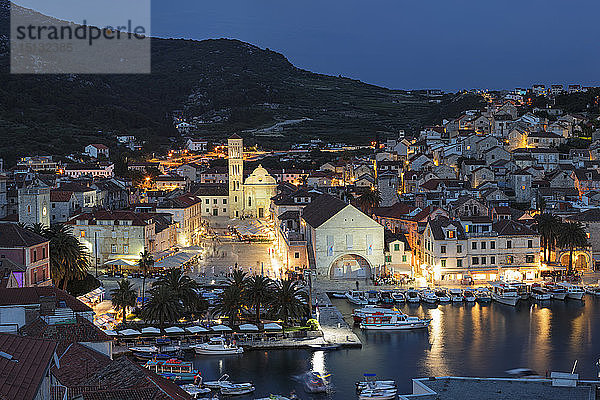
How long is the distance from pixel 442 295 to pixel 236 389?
64.4 ft

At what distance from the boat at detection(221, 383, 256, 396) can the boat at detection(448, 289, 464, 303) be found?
1877 centimetres

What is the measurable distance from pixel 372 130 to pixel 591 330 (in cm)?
11564

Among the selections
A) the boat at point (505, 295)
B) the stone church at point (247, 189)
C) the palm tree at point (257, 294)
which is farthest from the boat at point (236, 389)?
the stone church at point (247, 189)

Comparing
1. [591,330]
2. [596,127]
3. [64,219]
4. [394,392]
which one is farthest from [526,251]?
[596,127]

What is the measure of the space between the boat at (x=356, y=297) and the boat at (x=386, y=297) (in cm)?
103

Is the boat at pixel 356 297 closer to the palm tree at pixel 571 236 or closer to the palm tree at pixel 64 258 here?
the palm tree at pixel 571 236

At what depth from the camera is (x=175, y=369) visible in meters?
30.2

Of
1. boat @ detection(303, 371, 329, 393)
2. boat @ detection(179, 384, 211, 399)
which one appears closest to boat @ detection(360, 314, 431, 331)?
boat @ detection(303, 371, 329, 393)

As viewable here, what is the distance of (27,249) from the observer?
125ft

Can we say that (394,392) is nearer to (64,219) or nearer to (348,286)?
(348,286)

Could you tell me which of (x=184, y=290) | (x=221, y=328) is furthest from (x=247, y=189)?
(x=221, y=328)

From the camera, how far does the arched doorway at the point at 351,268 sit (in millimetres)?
50406

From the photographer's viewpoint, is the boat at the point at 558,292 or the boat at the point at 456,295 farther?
the boat at the point at 558,292

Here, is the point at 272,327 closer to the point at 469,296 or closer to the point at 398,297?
the point at 398,297
